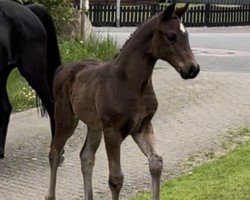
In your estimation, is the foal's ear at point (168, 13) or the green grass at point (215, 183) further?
the green grass at point (215, 183)

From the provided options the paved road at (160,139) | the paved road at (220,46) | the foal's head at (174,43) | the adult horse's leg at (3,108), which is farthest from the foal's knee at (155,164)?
the paved road at (220,46)

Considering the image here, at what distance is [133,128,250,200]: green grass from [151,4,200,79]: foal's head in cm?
223

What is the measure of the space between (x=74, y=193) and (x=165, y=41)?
9.16ft

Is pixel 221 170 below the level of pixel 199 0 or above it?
above

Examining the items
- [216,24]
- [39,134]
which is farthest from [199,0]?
[39,134]

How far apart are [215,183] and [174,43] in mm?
2852

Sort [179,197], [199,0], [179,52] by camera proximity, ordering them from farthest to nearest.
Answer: [199,0]
[179,197]
[179,52]

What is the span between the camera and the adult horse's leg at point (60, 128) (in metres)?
6.56

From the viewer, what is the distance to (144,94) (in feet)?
18.8

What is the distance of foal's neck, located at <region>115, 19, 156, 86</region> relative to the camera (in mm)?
5652

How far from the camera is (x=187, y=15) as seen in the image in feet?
103

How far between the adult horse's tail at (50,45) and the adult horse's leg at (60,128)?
7.37 feet

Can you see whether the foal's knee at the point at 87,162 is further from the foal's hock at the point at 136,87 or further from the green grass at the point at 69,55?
the green grass at the point at 69,55

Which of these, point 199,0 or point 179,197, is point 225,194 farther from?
point 199,0
